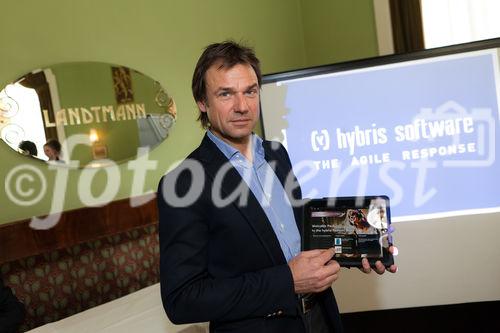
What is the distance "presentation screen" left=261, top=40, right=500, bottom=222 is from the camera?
2.36 metres

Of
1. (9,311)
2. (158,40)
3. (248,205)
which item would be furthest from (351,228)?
(158,40)

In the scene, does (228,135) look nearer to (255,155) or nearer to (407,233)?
(255,155)

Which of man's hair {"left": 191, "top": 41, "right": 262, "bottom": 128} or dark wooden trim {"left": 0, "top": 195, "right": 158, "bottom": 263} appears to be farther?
dark wooden trim {"left": 0, "top": 195, "right": 158, "bottom": 263}

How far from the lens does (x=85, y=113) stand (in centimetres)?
261

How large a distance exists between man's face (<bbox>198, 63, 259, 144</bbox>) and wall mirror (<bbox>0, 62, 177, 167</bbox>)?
4.98 feet

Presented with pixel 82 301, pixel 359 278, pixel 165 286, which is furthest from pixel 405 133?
pixel 82 301

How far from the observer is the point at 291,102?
254cm

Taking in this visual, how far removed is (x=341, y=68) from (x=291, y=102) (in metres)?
0.34

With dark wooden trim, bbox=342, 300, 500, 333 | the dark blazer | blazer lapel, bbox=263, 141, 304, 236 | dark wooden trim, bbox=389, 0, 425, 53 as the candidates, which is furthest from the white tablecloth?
dark wooden trim, bbox=389, 0, 425, 53

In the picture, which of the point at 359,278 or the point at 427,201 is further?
the point at 359,278

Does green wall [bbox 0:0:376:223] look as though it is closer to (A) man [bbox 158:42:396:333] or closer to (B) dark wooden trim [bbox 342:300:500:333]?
(A) man [bbox 158:42:396:333]

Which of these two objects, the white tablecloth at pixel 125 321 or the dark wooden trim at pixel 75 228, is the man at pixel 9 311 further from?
the dark wooden trim at pixel 75 228

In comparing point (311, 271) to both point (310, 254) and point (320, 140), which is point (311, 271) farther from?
point (320, 140)

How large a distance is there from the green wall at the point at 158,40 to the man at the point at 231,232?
1.54 m
